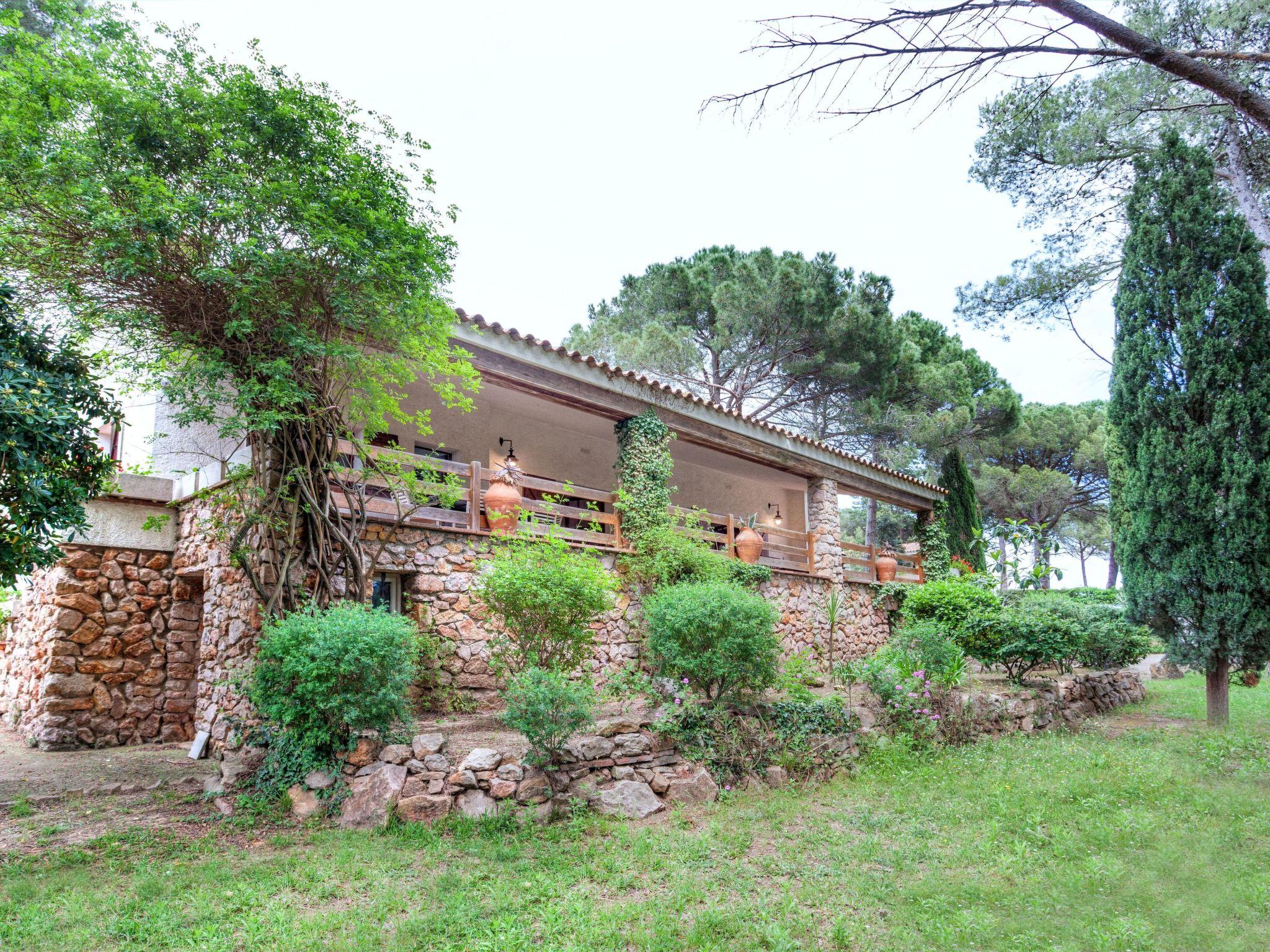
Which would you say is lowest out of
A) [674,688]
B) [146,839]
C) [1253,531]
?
[146,839]

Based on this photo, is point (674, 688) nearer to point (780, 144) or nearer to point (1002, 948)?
point (1002, 948)

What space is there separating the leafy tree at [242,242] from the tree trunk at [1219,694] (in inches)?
336

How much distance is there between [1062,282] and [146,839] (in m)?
13.5

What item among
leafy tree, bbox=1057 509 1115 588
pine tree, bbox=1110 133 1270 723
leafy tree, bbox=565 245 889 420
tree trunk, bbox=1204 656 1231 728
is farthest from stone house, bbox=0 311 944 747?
leafy tree, bbox=1057 509 1115 588

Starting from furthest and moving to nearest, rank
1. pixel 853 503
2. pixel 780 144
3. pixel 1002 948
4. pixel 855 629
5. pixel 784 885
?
pixel 853 503, pixel 855 629, pixel 784 885, pixel 780 144, pixel 1002 948

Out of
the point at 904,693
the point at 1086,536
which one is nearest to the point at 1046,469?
the point at 1086,536

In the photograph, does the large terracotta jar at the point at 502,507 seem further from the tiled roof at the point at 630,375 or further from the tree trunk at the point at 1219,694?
the tree trunk at the point at 1219,694

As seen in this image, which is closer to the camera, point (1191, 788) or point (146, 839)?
point (146, 839)

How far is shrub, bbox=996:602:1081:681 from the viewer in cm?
877

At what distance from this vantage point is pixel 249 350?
20.3 ft

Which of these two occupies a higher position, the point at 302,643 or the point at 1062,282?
the point at 1062,282

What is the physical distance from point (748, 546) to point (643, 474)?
231 centimetres

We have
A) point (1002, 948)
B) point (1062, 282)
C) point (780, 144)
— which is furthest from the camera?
point (1062, 282)

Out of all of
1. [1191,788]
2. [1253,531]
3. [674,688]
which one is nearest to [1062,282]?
[1253,531]
